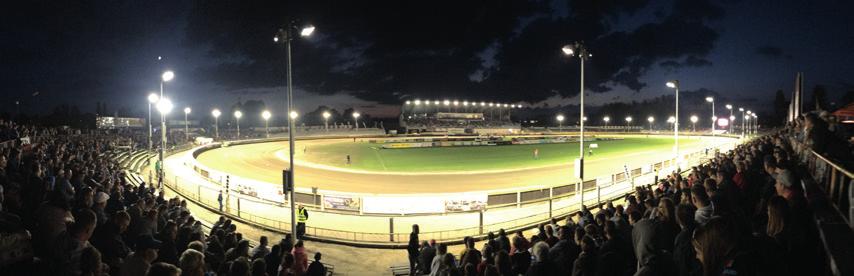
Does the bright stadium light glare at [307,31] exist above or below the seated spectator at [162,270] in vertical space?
above

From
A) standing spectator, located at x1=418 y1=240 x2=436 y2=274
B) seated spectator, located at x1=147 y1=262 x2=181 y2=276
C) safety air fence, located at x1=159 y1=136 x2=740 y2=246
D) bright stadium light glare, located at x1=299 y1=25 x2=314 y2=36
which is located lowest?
safety air fence, located at x1=159 y1=136 x2=740 y2=246

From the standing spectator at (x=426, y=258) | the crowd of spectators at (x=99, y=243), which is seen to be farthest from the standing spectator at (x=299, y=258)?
the standing spectator at (x=426, y=258)

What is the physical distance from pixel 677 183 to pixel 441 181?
18.1m

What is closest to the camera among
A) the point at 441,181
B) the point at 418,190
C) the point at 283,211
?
the point at 283,211

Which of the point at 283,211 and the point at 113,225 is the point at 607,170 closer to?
the point at 283,211

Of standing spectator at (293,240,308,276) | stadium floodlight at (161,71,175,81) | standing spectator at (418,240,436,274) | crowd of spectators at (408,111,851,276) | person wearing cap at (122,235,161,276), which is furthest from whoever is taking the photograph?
stadium floodlight at (161,71,175,81)

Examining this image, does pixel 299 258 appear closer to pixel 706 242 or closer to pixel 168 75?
pixel 706 242

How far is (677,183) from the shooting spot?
10227 millimetres

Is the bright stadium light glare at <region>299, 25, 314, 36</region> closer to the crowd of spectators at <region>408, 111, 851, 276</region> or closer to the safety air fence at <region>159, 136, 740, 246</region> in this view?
the crowd of spectators at <region>408, 111, 851, 276</region>

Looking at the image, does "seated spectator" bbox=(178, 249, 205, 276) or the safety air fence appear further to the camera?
the safety air fence

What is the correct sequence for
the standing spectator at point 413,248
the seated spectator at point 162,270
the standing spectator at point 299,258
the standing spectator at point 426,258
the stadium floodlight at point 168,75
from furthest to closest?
the stadium floodlight at point 168,75 < the standing spectator at point 413,248 < the standing spectator at point 426,258 < the standing spectator at point 299,258 < the seated spectator at point 162,270

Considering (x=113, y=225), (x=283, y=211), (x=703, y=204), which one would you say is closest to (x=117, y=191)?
(x=113, y=225)

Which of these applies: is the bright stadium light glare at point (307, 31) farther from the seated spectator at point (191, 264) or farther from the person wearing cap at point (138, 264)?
the seated spectator at point (191, 264)

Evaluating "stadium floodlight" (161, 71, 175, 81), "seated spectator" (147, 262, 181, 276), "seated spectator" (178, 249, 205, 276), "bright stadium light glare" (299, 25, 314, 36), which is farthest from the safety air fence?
"seated spectator" (147, 262, 181, 276)
